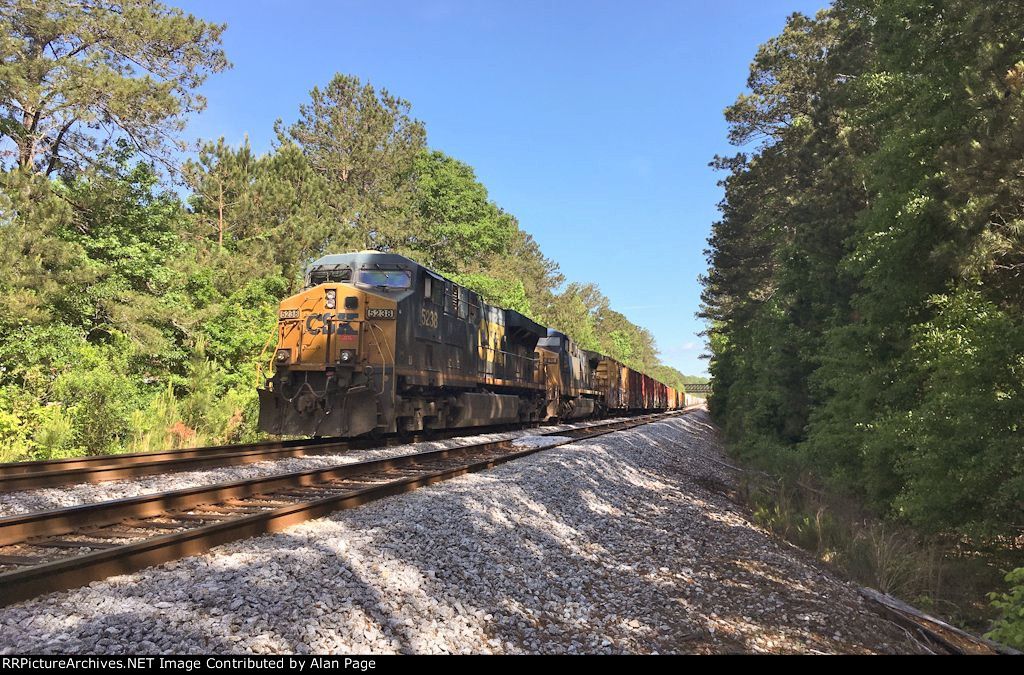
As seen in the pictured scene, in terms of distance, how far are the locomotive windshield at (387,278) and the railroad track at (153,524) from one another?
5.17 metres

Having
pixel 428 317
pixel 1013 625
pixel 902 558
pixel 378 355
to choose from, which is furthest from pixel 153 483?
pixel 902 558

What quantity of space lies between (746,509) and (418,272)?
8103 mm

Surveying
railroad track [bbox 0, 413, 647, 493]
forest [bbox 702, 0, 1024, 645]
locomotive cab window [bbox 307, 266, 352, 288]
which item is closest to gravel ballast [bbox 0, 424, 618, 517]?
railroad track [bbox 0, 413, 647, 493]

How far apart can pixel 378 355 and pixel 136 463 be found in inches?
173

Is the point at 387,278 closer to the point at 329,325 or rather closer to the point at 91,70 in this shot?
the point at 329,325

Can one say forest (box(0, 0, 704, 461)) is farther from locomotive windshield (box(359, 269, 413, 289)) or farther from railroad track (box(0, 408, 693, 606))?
railroad track (box(0, 408, 693, 606))

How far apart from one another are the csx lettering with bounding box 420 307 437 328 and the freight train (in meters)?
0.02

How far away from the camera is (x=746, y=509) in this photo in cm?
970

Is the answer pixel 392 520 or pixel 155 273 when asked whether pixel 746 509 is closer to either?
pixel 392 520

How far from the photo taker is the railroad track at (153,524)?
3752 mm

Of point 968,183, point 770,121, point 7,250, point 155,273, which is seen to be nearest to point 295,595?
point 968,183

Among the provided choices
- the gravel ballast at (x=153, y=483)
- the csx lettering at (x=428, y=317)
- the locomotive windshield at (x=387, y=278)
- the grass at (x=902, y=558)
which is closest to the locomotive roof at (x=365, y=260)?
the locomotive windshield at (x=387, y=278)

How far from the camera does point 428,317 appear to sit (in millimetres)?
13172

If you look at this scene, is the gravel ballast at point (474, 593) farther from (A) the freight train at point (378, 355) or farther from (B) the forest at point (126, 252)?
(B) the forest at point (126, 252)
